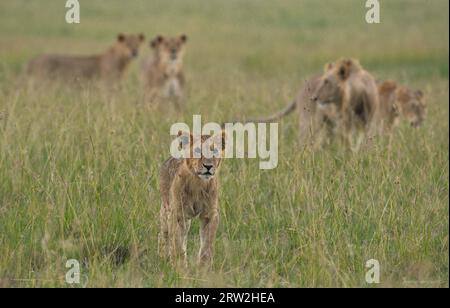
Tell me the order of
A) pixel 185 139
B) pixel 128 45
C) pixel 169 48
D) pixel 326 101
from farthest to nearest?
pixel 128 45 < pixel 169 48 < pixel 326 101 < pixel 185 139

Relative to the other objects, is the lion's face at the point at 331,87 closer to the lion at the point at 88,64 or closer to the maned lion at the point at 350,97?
the maned lion at the point at 350,97

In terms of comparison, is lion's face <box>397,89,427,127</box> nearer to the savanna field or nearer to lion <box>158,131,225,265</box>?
the savanna field

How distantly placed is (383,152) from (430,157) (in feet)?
1.78

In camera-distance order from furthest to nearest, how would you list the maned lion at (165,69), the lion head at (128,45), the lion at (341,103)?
the lion head at (128,45)
the maned lion at (165,69)
the lion at (341,103)

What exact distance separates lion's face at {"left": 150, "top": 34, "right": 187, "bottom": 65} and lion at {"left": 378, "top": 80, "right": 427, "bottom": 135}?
386 centimetres

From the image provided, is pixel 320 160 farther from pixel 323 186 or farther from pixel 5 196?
pixel 5 196

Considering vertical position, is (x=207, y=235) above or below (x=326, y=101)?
below

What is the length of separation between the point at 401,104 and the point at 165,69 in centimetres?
414

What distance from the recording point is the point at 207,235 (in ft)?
19.3

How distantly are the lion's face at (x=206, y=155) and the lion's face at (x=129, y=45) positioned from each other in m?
10.5

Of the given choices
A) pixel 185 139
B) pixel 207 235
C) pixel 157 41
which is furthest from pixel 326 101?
pixel 157 41

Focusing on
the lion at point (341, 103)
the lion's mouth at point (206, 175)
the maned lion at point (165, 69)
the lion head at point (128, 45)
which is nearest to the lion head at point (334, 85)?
the lion at point (341, 103)

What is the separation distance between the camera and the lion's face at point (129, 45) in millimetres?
16203

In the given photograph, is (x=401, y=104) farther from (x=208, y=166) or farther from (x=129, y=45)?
(x=129, y=45)
